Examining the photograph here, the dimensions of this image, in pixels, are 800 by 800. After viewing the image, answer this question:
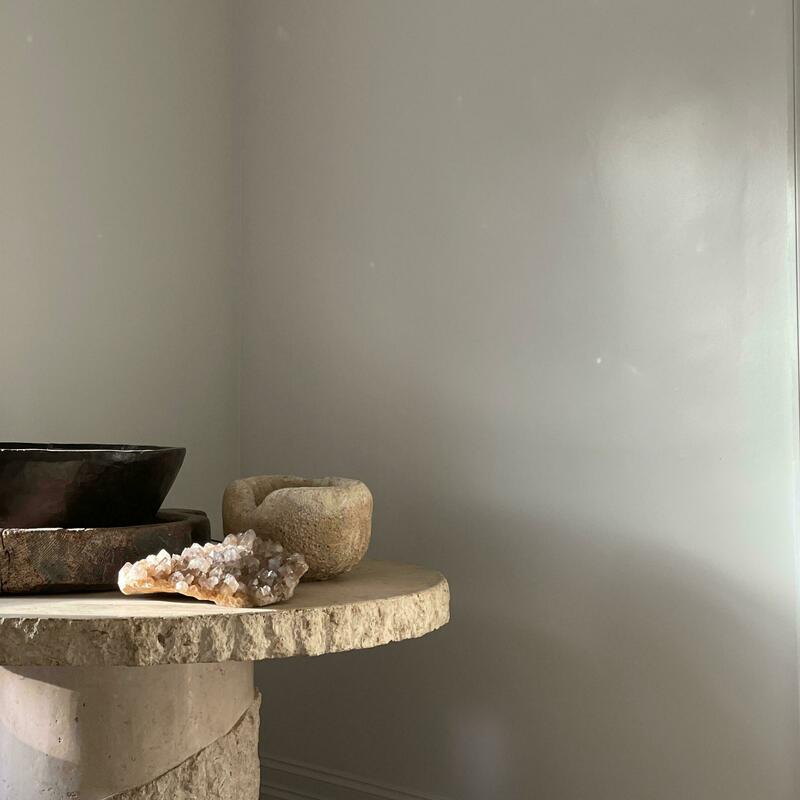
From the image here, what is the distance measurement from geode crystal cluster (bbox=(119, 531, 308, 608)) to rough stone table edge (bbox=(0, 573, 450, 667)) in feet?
0.16

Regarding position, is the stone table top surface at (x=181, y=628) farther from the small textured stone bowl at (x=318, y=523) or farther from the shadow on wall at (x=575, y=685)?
the shadow on wall at (x=575, y=685)

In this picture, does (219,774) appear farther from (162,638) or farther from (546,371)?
(546,371)

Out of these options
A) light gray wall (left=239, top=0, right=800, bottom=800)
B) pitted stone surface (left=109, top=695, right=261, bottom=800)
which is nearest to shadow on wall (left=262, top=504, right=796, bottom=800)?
light gray wall (left=239, top=0, right=800, bottom=800)

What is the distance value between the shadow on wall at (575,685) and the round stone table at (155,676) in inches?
14.3

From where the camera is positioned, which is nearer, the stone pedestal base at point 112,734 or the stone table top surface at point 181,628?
the stone table top surface at point 181,628

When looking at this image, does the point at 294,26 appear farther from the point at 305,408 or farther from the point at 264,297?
the point at 305,408

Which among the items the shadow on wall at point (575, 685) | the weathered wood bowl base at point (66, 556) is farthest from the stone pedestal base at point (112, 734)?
the shadow on wall at point (575, 685)

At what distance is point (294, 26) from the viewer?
2.12 meters

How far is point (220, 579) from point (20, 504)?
0.33 m

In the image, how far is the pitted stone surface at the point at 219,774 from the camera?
1332 millimetres

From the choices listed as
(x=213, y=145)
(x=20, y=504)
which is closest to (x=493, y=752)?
(x=20, y=504)

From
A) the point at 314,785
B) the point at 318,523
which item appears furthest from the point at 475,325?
the point at 314,785

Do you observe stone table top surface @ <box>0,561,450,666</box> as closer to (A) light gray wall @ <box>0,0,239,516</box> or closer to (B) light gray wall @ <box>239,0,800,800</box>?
(B) light gray wall @ <box>239,0,800,800</box>

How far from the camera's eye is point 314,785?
2.05 metres
